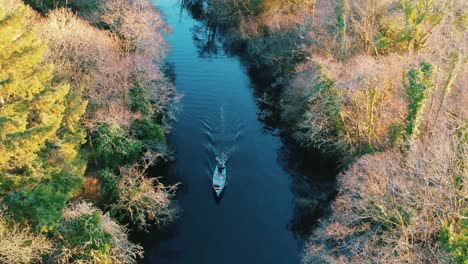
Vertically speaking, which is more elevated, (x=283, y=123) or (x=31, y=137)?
(x=31, y=137)

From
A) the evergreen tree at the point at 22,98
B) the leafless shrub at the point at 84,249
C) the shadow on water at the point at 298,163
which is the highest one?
the evergreen tree at the point at 22,98

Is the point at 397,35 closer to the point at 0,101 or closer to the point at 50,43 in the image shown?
the point at 50,43

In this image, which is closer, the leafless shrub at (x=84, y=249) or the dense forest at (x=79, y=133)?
the dense forest at (x=79, y=133)

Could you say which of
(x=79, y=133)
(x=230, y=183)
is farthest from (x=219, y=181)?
(x=79, y=133)

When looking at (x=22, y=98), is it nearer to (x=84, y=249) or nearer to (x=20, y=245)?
(x=20, y=245)

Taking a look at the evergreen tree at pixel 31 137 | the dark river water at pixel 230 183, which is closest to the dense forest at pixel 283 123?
the evergreen tree at pixel 31 137

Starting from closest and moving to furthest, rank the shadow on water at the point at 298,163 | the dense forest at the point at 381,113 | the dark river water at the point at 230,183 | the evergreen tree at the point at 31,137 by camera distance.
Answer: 1. the dense forest at the point at 381,113
2. the evergreen tree at the point at 31,137
3. the dark river water at the point at 230,183
4. the shadow on water at the point at 298,163

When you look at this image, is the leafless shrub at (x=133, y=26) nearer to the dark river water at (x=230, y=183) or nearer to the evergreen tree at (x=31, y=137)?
the dark river water at (x=230, y=183)

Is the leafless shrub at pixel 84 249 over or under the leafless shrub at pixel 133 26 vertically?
under
